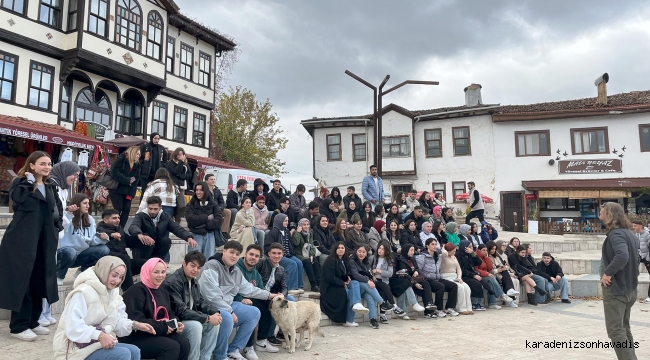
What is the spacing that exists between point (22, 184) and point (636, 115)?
2841 cm

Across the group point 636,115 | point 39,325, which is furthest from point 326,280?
point 636,115

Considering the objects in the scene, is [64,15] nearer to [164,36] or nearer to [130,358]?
[164,36]

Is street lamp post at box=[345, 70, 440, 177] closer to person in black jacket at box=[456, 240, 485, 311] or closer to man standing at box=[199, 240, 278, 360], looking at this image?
person in black jacket at box=[456, 240, 485, 311]

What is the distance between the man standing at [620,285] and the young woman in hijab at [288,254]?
16.1 ft

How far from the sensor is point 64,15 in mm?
16312

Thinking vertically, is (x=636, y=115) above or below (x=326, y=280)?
above

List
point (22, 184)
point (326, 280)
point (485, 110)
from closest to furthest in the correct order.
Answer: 1. point (22, 184)
2. point (326, 280)
3. point (485, 110)

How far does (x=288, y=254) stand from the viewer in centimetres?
873

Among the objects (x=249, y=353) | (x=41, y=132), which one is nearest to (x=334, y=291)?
(x=249, y=353)

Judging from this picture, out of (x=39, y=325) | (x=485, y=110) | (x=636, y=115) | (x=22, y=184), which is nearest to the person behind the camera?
(x=22, y=184)

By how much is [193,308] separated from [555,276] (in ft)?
32.2

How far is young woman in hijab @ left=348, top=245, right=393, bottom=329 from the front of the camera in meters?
7.98

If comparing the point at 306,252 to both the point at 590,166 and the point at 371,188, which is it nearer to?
the point at 371,188

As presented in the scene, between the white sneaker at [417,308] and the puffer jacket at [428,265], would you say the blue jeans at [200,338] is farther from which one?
the puffer jacket at [428,265]
